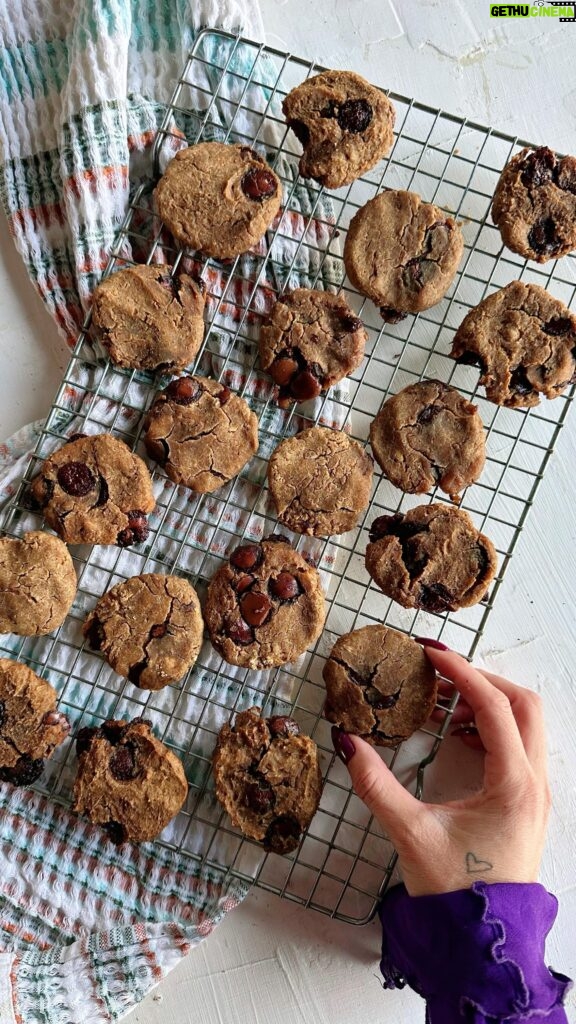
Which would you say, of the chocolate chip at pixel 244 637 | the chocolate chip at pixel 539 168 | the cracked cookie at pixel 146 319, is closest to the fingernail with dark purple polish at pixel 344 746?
the chocolate chip at pixel 244 637

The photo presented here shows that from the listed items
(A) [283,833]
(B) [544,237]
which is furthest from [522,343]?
(A) [283,833]

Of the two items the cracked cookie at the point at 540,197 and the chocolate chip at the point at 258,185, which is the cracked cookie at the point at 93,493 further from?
the cracked cookie at the point at 540,197

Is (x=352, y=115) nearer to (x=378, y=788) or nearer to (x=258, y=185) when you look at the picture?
(x=258, y=185)

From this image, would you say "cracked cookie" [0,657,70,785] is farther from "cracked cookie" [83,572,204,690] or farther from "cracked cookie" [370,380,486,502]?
"cracked cookie" [370,380,486,502]

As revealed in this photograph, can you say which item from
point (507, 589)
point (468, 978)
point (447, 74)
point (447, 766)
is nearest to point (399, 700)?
point (447, 766)

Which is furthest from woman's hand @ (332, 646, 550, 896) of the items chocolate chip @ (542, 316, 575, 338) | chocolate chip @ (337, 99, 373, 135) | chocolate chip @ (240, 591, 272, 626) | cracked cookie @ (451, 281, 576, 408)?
chocolate chip @ (337, 99, 373, 135)

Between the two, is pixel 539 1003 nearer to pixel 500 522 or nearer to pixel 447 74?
pixel 500 522
